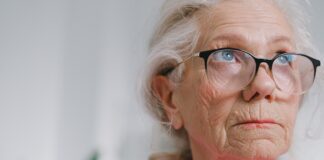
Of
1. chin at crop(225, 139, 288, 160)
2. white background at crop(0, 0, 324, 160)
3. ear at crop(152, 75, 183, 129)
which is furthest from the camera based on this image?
Result: white background at crop(0, 0, 324, 160)

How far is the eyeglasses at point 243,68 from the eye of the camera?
0.85m

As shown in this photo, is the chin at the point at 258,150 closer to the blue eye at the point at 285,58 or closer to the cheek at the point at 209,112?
the cheek at the point at 209,112

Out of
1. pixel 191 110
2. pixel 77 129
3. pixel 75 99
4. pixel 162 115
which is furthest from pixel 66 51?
pixel 191 110

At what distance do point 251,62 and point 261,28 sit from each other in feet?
0.29

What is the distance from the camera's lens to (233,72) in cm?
87

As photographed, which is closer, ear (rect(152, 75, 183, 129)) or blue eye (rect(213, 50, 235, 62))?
blue eye (rect(213, 50, 235, 62))

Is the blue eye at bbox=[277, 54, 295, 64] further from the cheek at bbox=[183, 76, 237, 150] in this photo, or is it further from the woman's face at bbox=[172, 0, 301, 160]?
the cheek at bbox=[183, 76, 237, 150]

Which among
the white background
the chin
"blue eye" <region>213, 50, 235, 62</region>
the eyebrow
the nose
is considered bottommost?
the white background

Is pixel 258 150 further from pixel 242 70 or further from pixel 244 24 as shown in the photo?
pixel 244 24

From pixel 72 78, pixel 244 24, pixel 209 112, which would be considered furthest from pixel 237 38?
pixel 72 78

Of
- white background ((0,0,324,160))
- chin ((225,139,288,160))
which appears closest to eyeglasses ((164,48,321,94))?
chin ((225,139,288,160))

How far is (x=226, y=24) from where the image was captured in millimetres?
892

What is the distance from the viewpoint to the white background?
1306 mm

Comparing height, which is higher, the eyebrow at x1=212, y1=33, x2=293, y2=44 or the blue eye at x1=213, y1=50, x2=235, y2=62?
the eyebrow at x1=212, y1=33, x2=293, y2=44
